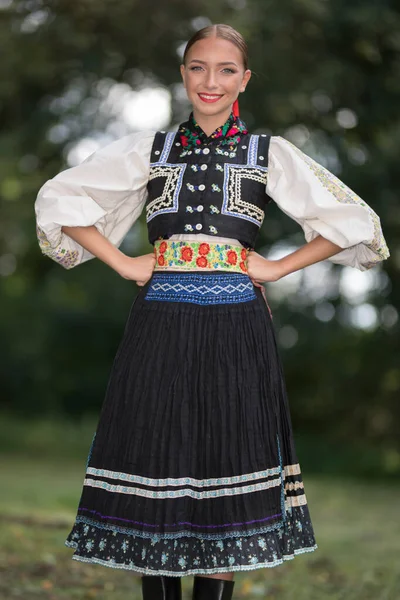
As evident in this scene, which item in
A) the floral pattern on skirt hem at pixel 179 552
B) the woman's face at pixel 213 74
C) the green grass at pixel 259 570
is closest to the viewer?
the floral pattern on skirt hem at pixel 179 552

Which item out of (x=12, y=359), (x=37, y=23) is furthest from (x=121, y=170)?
(x=12, y=359)

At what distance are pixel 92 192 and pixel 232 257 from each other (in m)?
0.51

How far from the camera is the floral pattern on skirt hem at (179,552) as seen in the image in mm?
2750

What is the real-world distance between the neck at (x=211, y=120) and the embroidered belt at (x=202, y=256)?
15.1 inches

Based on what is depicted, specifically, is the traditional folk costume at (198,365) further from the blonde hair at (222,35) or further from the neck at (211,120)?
the blonde hair at (222,35)

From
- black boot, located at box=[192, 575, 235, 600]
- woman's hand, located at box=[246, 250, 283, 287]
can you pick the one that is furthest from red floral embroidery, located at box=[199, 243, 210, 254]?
black boot, located at box=[192, 575, 235, 600]

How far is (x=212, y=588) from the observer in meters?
2.79

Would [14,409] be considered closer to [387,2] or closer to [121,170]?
[387,2]

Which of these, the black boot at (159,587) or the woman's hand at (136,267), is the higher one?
the woman's hand at (136,267)

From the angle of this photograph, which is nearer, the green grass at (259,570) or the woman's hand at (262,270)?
the woman's hand at (262,270)

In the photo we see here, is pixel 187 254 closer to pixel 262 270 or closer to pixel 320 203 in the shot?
pixel 262 270

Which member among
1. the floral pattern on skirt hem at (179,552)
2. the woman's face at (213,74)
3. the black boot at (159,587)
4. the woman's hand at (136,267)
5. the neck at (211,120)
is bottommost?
the black boot at (159,587)

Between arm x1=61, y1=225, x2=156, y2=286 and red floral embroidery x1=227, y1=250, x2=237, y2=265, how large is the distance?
25 centimetres

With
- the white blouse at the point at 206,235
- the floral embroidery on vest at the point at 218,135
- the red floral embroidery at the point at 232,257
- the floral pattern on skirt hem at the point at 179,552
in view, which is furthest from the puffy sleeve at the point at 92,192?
the floral pattern on skirt hem at the point at 179,552
